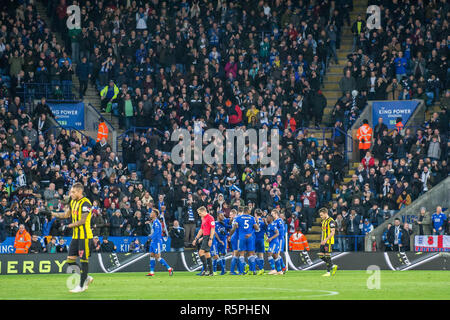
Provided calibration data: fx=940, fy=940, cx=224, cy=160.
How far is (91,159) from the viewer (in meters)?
35.7

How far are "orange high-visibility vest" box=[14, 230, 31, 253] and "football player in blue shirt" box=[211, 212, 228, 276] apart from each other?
638 centimetres

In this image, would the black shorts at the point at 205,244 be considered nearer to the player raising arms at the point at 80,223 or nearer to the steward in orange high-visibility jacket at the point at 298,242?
the steward in orange high-visibility jacket at the point at 298,242

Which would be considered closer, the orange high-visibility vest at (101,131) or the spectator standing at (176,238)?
the spectator standing at (176,238)

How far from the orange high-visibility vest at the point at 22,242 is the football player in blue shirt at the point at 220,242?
638 cm

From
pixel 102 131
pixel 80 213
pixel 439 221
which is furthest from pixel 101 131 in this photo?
pixel 80 213

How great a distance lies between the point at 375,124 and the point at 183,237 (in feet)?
34.7

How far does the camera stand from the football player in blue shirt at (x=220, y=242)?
29062 mm

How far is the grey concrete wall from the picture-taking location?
3475 centimetres

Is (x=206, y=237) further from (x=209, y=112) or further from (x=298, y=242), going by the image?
(x=209, y=112)

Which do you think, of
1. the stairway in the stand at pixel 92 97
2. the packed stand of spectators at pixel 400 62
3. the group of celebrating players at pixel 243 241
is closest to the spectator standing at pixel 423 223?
the packed stand of spectators at pixel 400 62

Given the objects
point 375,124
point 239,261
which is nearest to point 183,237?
point 239,261

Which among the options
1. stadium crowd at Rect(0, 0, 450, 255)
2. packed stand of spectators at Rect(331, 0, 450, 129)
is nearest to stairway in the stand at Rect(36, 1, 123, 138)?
stadium crowd at Rect(0, 0, 450, 255)

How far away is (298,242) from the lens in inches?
1312

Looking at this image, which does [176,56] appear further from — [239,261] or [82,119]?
[239,261]
